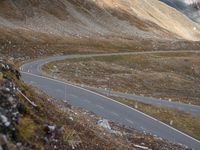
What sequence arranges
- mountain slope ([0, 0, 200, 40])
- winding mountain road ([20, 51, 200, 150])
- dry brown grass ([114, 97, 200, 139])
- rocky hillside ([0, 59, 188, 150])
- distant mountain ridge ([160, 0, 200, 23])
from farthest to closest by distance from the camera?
1. distant mountain ridge ([160, 0, 200, 23])
2. mountain slope ([0, 0, 200, 40])
3. dry brown grass ([114, 97, 200, 139])
4. winding mountain road ([20, 51, 200, 150])
5. rocky hillside ([0, 59, 188, 150])

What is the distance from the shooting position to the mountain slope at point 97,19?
102 m

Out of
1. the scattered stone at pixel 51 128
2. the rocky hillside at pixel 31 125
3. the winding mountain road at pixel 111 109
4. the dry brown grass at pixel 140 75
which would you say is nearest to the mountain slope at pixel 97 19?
the dry brown grass at pixel 140 75

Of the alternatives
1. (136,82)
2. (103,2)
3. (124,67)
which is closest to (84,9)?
(103,2)

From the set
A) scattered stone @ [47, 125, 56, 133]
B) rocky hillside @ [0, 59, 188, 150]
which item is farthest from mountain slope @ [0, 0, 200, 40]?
scattered stone @ [47, 125, 56, 133]

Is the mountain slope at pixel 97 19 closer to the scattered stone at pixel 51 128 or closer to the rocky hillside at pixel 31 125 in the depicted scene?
the rocky hillside at pixel 31 125

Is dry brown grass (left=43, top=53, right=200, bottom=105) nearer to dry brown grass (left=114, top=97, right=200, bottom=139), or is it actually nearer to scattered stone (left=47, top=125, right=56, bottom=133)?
dry brown grass (left=114, top=97, right=200, bottom=139)

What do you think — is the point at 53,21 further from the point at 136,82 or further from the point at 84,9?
the point at 136,82

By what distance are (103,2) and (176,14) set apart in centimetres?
4801

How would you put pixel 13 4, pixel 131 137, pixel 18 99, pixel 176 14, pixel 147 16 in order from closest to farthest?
pixel 18 99, pixel 131 137, pixel 13 4, pixel 147 16, pixel 176 14

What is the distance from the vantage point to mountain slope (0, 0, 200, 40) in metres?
102

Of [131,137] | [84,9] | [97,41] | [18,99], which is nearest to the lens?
[18,99]

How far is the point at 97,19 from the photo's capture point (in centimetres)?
12625

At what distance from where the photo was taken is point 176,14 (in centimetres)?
17625

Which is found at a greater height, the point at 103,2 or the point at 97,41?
the point at 103,2
